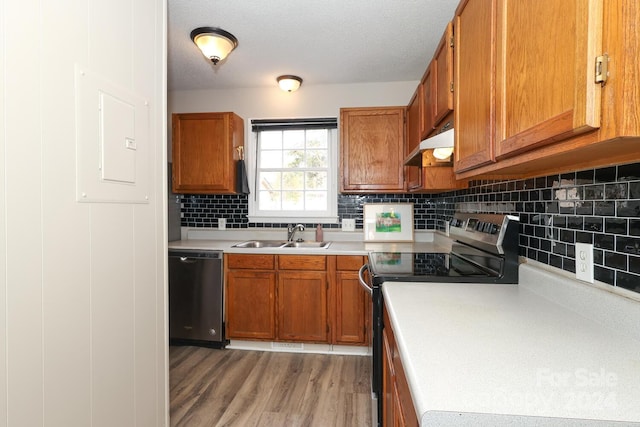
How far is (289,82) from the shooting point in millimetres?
3010

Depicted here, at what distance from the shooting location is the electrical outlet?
1.05m

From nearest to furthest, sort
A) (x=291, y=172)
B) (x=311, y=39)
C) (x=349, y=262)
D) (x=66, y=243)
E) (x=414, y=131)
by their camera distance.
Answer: (x=66, y=243)
(x=311, y=39)
(x=414, y=131)
(x=349, y=262)
(x=291, y=172)

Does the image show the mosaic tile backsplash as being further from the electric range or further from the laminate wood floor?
the laminate wood floor

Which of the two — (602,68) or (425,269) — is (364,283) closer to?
(425,269)

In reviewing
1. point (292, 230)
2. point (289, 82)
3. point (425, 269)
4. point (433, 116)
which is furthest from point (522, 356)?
point (289, 82)

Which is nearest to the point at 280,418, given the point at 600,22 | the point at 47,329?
the point at 47,329

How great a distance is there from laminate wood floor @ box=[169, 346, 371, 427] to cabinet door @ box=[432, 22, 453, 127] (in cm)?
173

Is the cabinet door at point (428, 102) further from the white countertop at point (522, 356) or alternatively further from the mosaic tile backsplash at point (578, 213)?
the white countertop at point (522, 356)

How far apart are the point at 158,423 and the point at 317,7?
7.72 feet

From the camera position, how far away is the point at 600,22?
1.94 ft

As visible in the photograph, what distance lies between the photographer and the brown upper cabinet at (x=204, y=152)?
307 centimetres

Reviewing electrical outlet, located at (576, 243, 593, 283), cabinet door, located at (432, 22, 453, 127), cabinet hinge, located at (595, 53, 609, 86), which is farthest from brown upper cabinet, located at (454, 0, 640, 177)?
electrical outlet, located at (576, 243, 593, 283)

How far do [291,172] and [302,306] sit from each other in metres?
1.36

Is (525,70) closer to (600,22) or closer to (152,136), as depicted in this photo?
(600,22)
